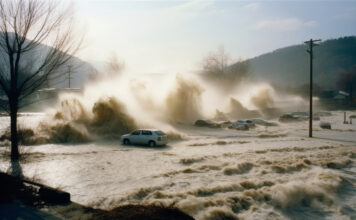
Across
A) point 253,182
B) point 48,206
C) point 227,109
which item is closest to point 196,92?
point 227,109

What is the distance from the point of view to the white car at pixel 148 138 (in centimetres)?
2427

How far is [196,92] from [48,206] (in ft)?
152

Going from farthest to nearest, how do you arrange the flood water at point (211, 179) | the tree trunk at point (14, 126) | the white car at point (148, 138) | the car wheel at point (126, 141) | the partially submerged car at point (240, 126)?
the partially submerged car at point (240, 126) < the car wheel at point (126, 141) < the white car at point (148, 138) < the tree trunk at point (14, 126) < the flood water at point (211, 179)

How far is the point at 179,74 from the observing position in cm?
5331

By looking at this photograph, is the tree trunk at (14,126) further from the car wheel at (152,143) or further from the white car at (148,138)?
the car wheel at (152,143)

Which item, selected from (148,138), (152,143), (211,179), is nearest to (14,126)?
(211,179)

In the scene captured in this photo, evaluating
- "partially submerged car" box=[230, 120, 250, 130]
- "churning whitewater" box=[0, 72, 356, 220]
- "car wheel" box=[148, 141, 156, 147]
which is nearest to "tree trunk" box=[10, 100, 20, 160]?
"churning whitewater" box=[0, 72, 356, 220]

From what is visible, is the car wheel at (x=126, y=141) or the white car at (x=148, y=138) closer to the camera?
the white car at (x=148, y=138)

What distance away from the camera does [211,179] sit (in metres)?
14.3

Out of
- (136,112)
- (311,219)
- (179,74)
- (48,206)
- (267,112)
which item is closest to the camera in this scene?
(48,206)

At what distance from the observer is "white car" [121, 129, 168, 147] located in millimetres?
24266

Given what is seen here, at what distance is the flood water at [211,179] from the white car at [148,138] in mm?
1199

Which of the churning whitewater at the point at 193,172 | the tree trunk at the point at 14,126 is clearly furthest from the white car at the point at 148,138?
the tree trunk at the point at 14,126

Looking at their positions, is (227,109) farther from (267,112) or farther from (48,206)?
(48,206)
